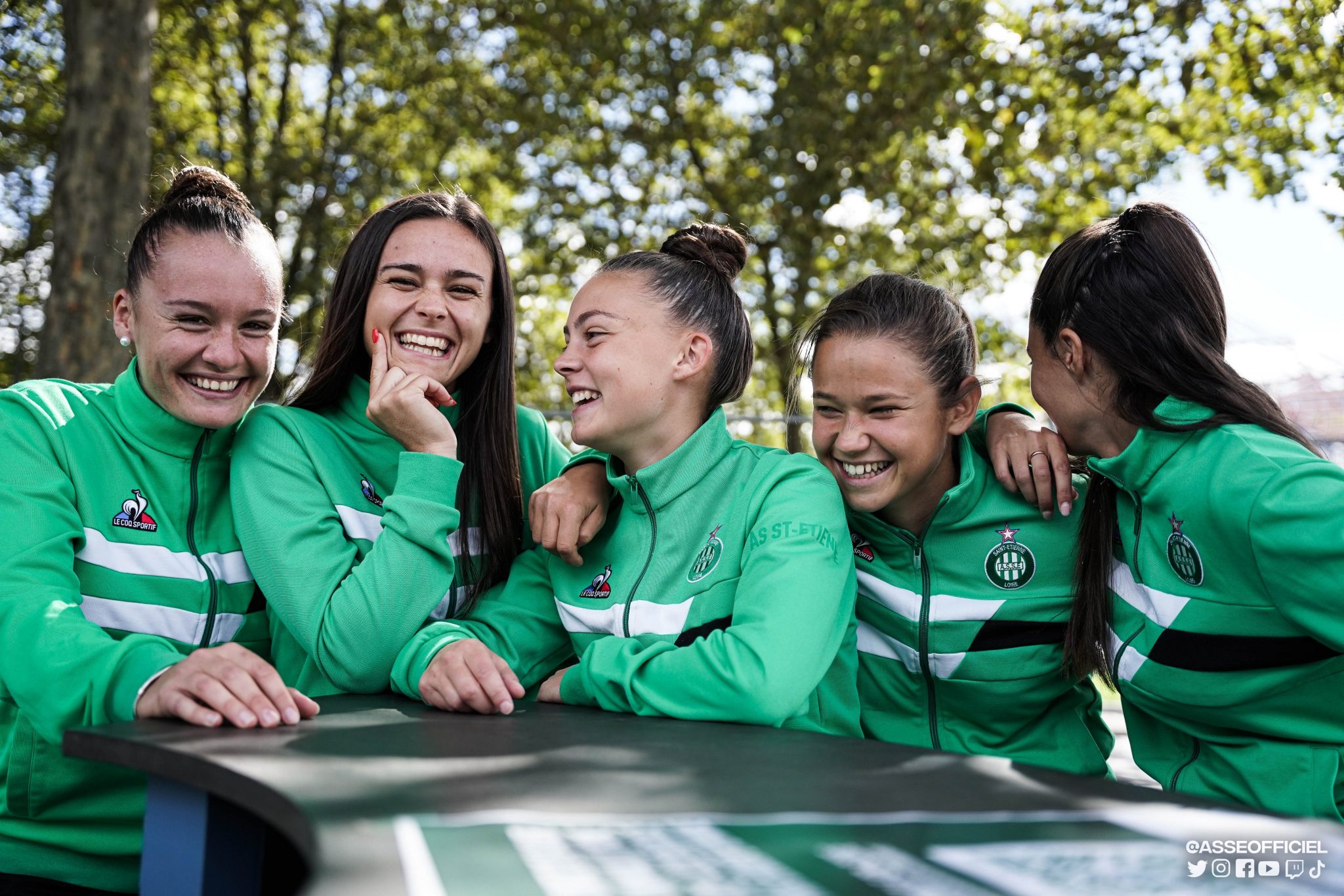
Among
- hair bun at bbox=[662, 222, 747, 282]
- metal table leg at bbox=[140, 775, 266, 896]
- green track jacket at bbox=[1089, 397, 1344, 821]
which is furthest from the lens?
hair bun at bbox=[662, 222, 747, 282]

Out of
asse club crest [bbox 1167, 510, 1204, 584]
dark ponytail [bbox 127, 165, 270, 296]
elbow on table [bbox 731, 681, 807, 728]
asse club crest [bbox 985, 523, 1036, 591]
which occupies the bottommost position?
elbow on table [bbox 731, 681, 807, 728]

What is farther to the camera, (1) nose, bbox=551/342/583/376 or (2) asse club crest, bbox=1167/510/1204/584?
(1) nose, bbox=551/342/583/376

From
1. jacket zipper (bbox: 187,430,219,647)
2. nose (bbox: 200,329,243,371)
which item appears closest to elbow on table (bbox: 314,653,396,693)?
jacket zipper (bbox: 187,430,219,647)

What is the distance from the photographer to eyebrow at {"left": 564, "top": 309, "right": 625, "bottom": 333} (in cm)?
254

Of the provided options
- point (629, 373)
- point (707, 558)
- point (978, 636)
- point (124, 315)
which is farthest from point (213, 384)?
point (978, 636)

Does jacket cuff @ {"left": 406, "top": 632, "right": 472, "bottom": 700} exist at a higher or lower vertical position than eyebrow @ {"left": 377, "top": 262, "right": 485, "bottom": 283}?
lower

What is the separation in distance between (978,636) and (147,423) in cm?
181

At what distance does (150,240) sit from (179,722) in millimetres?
1220

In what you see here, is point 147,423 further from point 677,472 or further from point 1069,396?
point 1069,396

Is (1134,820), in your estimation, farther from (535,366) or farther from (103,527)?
(535,366)

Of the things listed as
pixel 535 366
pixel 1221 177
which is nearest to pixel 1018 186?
pixel 1221 177

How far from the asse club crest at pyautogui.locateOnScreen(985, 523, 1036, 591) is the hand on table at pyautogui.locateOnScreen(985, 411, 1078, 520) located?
0.30ft

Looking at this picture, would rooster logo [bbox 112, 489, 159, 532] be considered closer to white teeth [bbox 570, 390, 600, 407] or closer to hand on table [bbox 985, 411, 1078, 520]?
white teeth [bbox 570, 390, 600, 407]

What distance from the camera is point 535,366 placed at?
48.1ft
